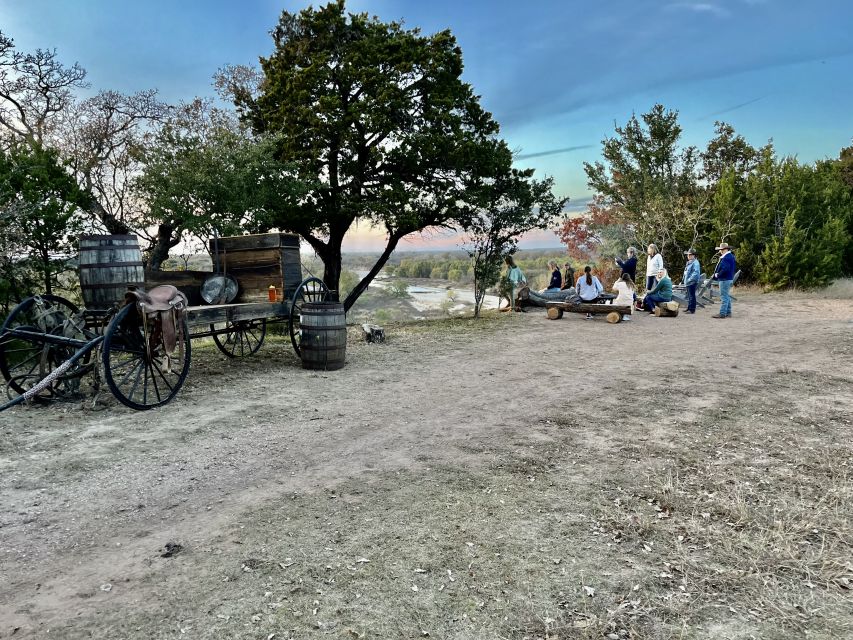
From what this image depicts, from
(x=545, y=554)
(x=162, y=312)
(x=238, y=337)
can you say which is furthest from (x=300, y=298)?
(x=545, y=554)

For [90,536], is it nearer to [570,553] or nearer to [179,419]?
[179,419]

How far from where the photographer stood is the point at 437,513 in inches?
136

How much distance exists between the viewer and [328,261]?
59.5 ft

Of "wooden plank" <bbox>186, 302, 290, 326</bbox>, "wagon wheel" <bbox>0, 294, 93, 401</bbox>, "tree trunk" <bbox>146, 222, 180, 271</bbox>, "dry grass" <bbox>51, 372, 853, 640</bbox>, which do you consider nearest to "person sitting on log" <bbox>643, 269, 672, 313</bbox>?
"dry grass" <bbox>51, 372, 853, 640</bbox>

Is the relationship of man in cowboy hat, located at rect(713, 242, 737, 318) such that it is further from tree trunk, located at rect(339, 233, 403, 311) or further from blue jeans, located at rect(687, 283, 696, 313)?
tree trunk, located at rect(339, 233, 403, 311)

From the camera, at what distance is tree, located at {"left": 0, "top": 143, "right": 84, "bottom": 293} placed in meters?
8.18

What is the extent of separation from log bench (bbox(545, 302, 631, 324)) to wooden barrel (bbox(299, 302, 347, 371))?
25.5 feet

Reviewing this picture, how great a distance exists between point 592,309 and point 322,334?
8170 millimetres

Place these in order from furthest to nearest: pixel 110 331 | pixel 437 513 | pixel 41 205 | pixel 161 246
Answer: pixel 161 246, pixel 41 205, pixel 110 331, pixel 437 513

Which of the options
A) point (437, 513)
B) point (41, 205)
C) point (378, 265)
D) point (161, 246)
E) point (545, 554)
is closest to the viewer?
point (545, 554)

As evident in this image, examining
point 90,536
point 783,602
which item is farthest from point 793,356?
point 90,536

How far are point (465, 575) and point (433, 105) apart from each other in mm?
15632

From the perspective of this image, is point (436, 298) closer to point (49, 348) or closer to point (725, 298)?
point (725, 298)

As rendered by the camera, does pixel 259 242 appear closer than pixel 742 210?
Yes
